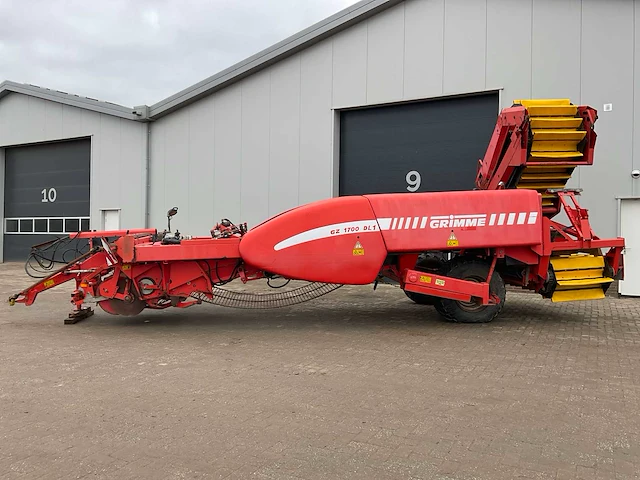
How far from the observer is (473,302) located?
782cm

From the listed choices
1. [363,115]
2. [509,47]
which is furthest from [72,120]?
[509,47]

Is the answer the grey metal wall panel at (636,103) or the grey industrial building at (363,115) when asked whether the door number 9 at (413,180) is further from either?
the grey metal wall panel at (636,103)

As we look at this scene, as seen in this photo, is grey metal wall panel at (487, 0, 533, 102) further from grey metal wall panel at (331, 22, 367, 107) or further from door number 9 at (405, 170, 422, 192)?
grey metal wall panel at (331, 22, 367, 107)

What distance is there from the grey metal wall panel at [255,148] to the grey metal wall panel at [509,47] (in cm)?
647

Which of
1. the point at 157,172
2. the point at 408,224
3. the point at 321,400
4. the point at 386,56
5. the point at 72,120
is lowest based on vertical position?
the point at 321,400

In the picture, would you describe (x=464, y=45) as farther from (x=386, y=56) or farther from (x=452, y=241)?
(x=452, y=241)

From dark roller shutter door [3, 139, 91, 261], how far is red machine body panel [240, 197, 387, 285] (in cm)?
1542

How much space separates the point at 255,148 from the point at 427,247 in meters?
9.69

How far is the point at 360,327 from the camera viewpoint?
7.87m

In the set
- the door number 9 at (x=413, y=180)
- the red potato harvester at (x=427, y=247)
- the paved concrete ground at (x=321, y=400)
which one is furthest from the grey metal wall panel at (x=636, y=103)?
the door number 9 at (x=413, y=180)

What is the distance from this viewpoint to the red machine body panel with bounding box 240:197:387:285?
7324 millimetres

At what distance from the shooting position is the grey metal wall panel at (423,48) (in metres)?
13.4

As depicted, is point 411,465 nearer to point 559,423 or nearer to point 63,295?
point 559,423

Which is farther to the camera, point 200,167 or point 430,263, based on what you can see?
point 200,167
